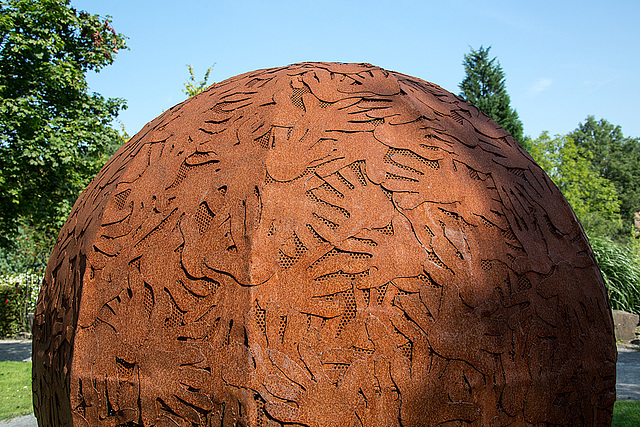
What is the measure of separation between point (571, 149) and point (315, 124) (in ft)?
114

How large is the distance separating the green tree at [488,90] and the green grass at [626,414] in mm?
23157

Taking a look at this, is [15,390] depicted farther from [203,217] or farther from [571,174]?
[571,174]

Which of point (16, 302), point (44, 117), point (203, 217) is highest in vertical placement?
point (44, 117)

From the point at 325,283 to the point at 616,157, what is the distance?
57636 millimetres

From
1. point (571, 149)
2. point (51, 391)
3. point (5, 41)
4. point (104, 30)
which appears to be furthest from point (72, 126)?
point (571, 149)

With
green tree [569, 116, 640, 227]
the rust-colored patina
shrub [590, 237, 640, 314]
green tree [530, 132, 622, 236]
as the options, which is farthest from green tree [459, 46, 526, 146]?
the rust-colored patina

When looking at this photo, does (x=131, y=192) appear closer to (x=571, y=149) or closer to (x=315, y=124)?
(x=315, y=124)

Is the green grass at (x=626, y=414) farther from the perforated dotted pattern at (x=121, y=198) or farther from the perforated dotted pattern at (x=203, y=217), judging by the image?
the perforated dotted pattern at (x=121, y=198)

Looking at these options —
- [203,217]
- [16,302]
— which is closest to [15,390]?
[203,217]

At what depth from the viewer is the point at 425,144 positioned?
8.52ft

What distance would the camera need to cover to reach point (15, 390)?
848 cm

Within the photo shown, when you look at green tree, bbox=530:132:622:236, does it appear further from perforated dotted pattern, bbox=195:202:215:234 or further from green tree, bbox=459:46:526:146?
perforated dotted pattern, bbox=195:202:215:234

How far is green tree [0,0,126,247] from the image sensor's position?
9641 mm

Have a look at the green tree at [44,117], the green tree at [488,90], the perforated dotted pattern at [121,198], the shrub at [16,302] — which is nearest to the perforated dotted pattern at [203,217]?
the perforated dotted pattern at [121,198]
